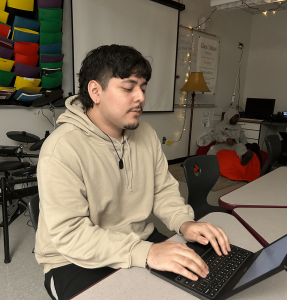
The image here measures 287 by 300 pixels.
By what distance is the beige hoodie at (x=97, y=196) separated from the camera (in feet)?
2.63

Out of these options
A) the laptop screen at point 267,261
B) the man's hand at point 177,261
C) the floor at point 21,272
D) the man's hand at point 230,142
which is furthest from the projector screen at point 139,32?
the laptop screen at point 267,261

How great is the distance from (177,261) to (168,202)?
461 millimetres

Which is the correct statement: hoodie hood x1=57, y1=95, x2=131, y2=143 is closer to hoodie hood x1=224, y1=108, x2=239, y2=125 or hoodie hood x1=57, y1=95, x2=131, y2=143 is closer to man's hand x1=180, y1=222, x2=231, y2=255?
man's hand x1=180, y1=222, x2=231, y2=255

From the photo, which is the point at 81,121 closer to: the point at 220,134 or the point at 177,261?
the point at 177,261

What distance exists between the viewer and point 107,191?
3.27 ft

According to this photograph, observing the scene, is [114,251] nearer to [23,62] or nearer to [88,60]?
[88,60]

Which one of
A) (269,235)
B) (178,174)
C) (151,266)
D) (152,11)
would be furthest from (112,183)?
(152,11)

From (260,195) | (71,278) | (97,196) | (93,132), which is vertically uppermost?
(93,132)

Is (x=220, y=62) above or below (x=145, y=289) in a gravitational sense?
above

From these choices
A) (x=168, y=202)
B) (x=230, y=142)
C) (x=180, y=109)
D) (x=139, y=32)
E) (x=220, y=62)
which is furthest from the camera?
(x=220, y=62)

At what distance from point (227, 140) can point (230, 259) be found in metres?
3.92

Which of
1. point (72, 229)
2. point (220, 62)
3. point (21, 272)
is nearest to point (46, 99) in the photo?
point (21, 272)

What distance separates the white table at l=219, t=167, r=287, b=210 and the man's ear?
770 millimetres

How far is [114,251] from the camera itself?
2.62ft
